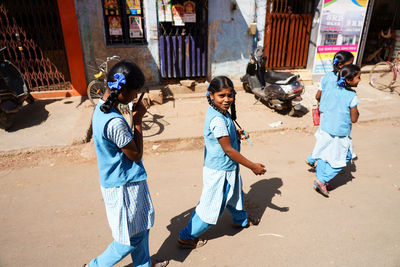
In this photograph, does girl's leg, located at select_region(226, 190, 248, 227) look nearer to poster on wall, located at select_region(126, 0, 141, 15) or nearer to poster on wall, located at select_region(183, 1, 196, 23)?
poster on wall, located at select_region(183, 1, 196, 23)

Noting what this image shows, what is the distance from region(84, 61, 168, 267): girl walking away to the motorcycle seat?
494 cm

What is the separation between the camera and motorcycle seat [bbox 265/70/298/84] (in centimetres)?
620

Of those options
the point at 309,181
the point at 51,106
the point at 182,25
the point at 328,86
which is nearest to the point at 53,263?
the point at 309,181

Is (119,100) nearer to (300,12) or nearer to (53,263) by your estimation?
(53,263)

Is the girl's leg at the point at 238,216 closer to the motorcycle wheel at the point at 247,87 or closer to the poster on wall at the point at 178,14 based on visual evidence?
the motorcycle wheel at the point at 247,87

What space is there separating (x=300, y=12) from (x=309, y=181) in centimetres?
617

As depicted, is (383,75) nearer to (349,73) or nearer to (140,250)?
(349,73)

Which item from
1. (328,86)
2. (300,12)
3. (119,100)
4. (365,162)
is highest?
(300,12)

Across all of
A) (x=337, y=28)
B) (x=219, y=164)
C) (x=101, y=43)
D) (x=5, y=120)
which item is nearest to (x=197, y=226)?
(x=219, y=164)

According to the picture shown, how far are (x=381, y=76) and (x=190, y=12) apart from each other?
6.24 m

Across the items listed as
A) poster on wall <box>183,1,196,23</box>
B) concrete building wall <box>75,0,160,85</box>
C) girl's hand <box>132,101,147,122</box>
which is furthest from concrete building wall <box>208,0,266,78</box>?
girl's hand <box>132,101,147,122</box>

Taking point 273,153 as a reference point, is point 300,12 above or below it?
above

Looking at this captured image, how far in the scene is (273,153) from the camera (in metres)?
4.62

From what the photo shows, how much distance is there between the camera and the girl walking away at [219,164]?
2.24 metres
